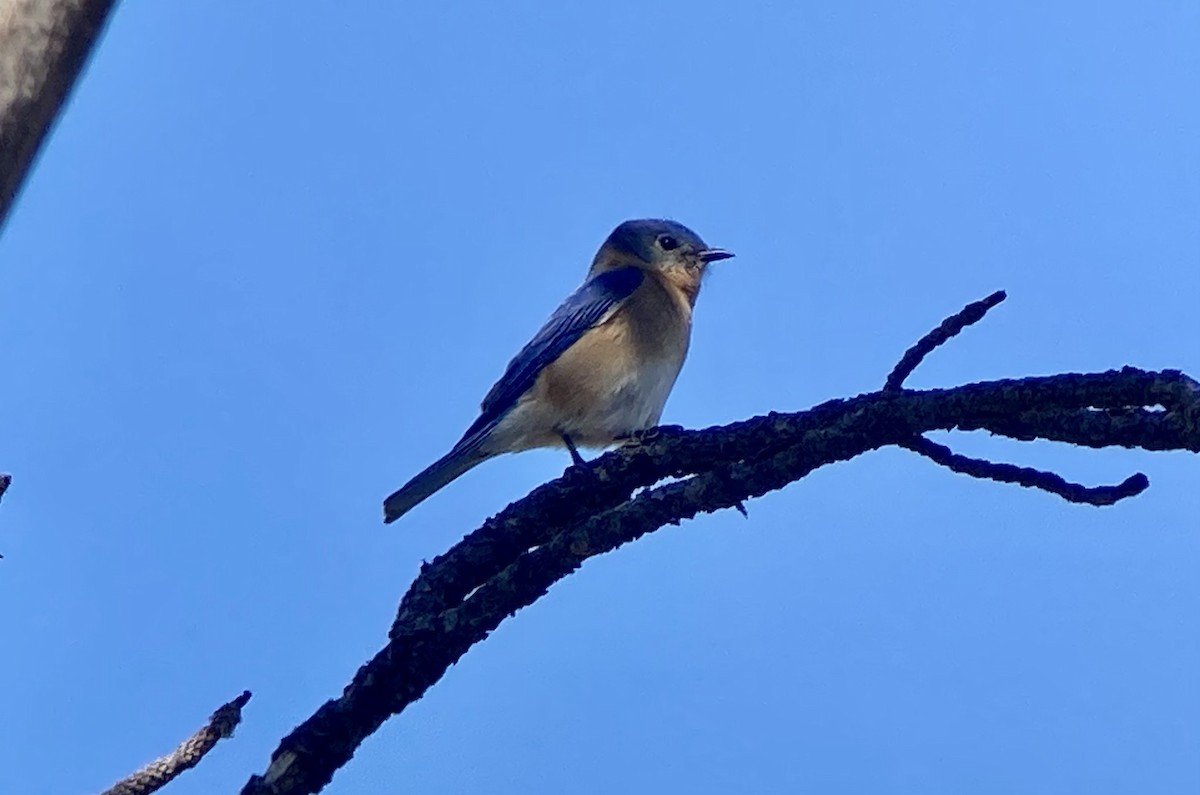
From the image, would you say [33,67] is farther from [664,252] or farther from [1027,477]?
[664,252]

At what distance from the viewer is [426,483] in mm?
7785

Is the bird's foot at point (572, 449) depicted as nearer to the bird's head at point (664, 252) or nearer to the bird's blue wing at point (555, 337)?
the bird's blue wing at point (555, 337)

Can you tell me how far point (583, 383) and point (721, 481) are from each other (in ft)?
14.0

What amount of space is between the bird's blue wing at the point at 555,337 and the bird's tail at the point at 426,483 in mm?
77

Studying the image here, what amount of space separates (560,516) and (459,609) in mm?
577

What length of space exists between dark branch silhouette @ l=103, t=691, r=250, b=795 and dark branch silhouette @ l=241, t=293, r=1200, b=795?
176 mm

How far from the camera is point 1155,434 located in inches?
127

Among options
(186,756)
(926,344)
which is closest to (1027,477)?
(926,344)

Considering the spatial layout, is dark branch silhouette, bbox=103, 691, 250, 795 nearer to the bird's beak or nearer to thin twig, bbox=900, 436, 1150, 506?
thin twig, bbox=900, 436, 1150, 506

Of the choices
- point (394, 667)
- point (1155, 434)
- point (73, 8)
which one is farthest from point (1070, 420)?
point (73, 8)

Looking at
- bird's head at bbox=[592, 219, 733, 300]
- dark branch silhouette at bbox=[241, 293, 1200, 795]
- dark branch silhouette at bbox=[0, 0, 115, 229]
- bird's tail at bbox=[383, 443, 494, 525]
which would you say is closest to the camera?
dark branch silhouette at bbox=[0, 0, 115, 229]

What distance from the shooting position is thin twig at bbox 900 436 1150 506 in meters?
3.45

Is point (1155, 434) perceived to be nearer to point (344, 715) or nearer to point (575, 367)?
point (344, 715)

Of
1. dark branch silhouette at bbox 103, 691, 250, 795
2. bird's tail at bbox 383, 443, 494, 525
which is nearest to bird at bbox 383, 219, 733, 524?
bird's tail at bbox 383, 443, 494, 525
